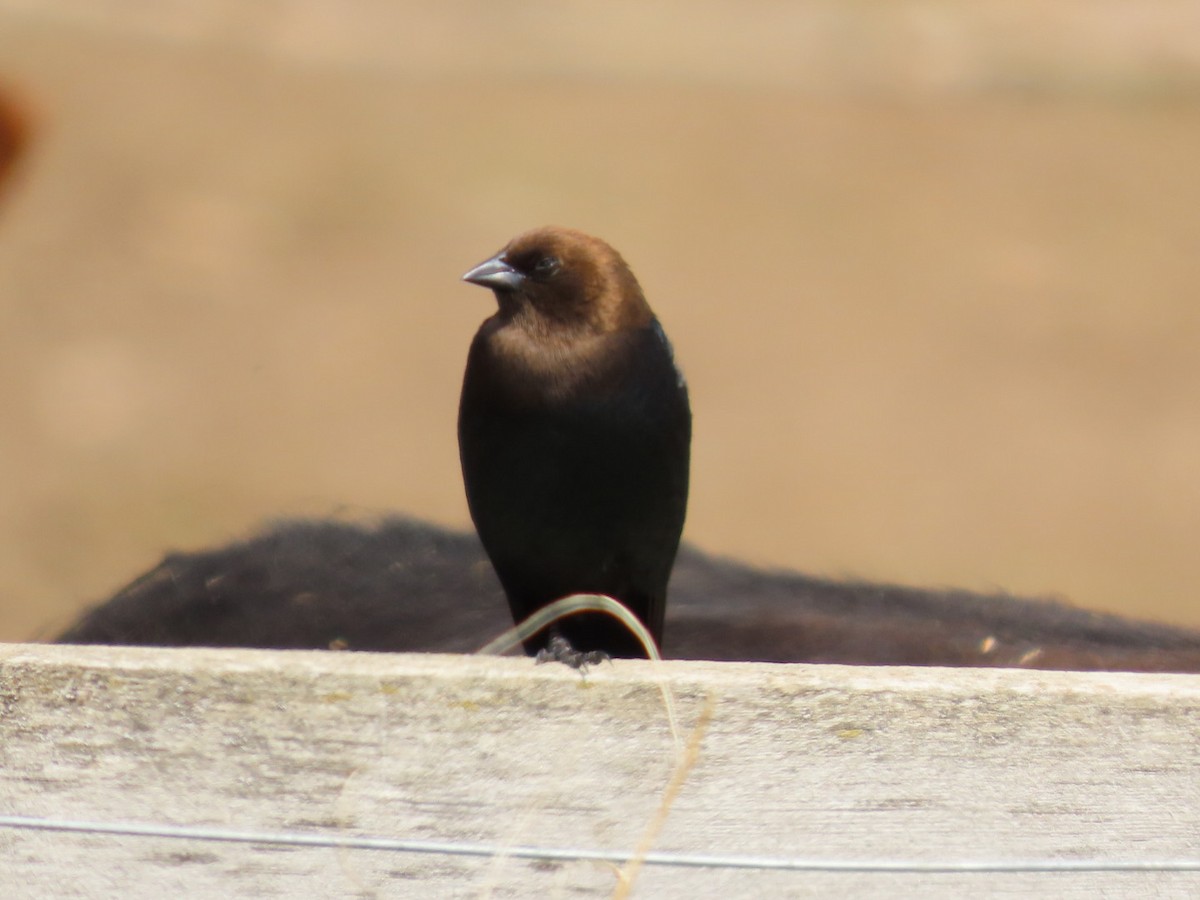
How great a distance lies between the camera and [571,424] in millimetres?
1574

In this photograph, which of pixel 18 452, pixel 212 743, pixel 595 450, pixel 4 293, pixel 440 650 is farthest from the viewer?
pixel 4 293

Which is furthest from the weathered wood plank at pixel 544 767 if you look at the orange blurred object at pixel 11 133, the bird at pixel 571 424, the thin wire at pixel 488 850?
the orange blurred object at pixel 11 133

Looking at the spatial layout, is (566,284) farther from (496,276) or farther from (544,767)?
(544,767)

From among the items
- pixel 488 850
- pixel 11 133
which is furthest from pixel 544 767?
pixel 11 133

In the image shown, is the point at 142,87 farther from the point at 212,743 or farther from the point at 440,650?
the point at 212,743

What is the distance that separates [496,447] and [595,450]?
10 cm

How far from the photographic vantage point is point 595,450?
1.58 metres

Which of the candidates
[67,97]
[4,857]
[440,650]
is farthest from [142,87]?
[4,857]

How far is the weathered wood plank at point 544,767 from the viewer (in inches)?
38.5

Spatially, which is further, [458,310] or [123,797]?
[458,310]

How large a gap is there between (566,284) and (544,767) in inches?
29.4

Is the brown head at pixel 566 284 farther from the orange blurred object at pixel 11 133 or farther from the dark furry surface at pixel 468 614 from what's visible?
the orange blurred object at pixel 11 133

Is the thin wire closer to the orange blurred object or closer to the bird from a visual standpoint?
the bird

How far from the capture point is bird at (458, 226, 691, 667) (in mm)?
1580
